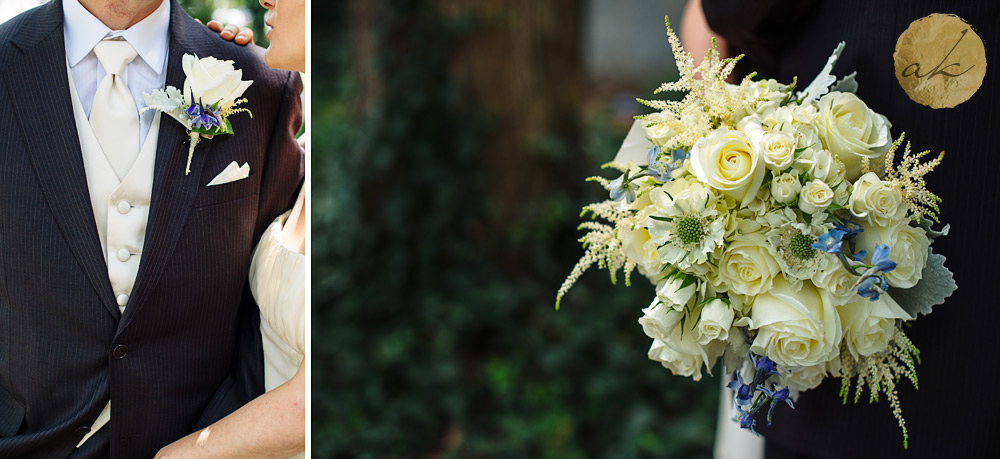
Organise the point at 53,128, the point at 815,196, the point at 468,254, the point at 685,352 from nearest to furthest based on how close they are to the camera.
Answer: the point at 53,128
the point at 815,196
the point at 685,352
the point at 468,254

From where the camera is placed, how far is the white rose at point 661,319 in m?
1.16

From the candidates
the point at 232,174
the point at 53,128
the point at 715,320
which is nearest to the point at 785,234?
the point at 715,320

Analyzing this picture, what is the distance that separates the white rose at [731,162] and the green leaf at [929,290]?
296mm

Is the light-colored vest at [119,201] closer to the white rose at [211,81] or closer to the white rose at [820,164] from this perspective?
the white rose at [211,81]

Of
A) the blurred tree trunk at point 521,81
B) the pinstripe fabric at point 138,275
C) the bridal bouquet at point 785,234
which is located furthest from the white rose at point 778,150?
the blurred tree trunk at point 521,81

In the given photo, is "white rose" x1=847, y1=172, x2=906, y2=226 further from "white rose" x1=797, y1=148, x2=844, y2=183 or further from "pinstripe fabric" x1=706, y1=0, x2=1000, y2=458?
"pinstripe fabric" x1=706, y1=0, x2=1000, y2=458

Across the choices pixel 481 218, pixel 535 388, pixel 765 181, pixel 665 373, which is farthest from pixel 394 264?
pixel 765 181

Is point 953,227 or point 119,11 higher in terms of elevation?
point 119,11

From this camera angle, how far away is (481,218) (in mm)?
3641

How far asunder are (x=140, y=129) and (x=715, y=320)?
91 centimetres

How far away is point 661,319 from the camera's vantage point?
1.16 m

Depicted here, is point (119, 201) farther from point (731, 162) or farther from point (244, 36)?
point (731, 162)

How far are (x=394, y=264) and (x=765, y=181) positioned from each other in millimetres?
2610

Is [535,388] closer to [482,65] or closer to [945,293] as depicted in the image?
[482,65]
